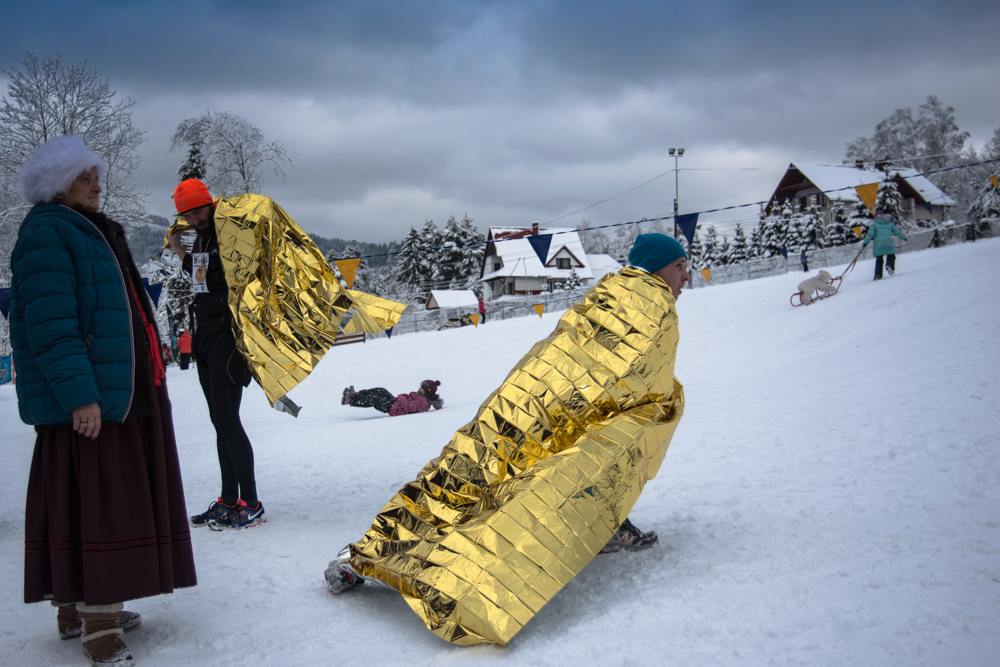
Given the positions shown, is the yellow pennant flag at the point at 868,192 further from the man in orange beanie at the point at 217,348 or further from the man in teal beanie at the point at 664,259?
the man in orange beanie at the point at 217,348

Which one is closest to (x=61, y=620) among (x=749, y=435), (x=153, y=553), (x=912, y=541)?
(x=153, y=553)

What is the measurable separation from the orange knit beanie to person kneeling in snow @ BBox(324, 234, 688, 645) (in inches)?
83.1

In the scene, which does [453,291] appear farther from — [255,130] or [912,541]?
[912,541]

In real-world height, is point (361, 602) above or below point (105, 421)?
below

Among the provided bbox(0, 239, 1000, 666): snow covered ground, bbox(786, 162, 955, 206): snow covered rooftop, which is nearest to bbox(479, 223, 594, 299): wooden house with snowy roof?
bbox(786, 162, 955, 206): snow covered rooftop

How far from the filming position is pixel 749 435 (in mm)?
5699

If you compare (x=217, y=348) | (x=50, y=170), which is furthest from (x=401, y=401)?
(x=50, y=170)

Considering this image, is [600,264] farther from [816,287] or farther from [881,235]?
[881,235]

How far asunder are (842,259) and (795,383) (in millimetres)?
21271

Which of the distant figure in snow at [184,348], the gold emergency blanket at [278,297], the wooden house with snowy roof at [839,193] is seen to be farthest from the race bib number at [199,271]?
the wooden house with snowy roof at [839,193]

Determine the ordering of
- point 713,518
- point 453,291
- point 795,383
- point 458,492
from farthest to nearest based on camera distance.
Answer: point 453,291 < point 795,383 < point 713,518 < point 458,492

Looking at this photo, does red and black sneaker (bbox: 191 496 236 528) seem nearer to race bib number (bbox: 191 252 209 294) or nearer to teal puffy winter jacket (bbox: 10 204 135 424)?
race bib number (bbox: 191 252 209 294)

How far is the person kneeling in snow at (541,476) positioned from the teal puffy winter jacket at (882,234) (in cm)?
1428

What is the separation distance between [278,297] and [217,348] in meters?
0.44
